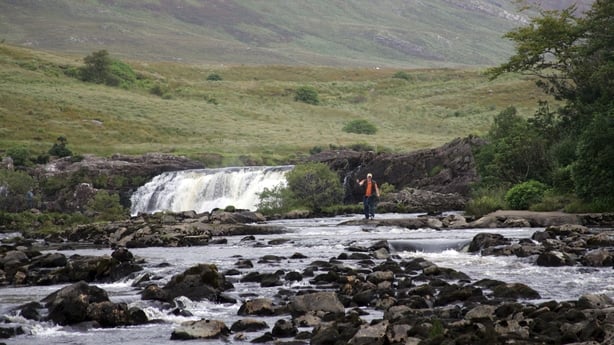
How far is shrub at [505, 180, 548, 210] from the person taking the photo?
52219mm

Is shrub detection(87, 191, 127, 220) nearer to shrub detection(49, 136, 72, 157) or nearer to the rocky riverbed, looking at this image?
shrub detection(49, 136, 72, 157)

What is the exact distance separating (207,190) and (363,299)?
166 feet

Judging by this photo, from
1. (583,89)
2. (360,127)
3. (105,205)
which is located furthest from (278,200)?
(360,127)

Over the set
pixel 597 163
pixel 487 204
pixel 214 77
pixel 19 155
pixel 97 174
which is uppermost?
pixel 214 77

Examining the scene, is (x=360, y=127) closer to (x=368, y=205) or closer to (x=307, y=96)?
(x=307, y=96)

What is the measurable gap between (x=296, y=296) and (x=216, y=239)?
20.9 meters

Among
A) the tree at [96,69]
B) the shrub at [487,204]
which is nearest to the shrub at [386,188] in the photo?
the shrub at [487,204]

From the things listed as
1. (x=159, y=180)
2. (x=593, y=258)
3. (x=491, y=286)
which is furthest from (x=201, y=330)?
(x=159, y=180)

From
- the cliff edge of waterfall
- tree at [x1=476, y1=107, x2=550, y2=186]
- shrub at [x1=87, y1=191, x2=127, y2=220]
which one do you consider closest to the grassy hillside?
the cliff edge of waterfall

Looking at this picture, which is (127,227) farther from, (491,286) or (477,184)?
(491,286)

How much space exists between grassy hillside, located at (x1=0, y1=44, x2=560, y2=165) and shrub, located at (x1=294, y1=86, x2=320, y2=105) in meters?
1.16

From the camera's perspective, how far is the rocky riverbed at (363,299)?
2034cm

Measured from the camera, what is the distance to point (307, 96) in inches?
5556

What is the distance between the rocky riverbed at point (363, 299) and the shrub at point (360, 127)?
73536 mm
